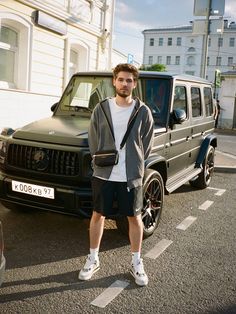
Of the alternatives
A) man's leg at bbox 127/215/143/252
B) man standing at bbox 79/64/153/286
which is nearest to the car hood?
man standing at bbox 79/64/153/286

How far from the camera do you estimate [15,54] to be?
10.9m

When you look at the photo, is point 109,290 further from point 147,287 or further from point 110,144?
point 110,144

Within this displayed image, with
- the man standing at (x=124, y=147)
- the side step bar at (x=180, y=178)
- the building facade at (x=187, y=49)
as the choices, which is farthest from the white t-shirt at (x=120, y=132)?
the building facade at (x=187, y=49)

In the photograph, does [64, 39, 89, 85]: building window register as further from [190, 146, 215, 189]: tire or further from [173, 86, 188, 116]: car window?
[173, 86, 188, 116]: car window

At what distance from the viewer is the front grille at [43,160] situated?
4129 mm

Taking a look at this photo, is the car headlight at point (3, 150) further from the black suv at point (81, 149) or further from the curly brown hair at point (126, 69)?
the curly brown hair at point (126, 69)

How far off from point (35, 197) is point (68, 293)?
50.1 inches

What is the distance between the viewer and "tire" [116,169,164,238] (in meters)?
4.41

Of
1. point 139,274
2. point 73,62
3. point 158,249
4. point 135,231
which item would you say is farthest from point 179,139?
point 73,62

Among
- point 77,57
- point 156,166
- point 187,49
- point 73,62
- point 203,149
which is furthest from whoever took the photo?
point 187,49

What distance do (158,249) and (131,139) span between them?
1.59m

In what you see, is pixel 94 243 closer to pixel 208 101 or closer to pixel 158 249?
pixel 158 249

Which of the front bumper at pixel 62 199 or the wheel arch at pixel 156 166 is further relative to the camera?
the wheel arch at pixel 156 166

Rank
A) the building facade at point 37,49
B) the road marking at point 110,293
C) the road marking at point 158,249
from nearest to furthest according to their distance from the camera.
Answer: the road marking at point 110,293
the road marking at point 158,249
the building facade at point 37,49
